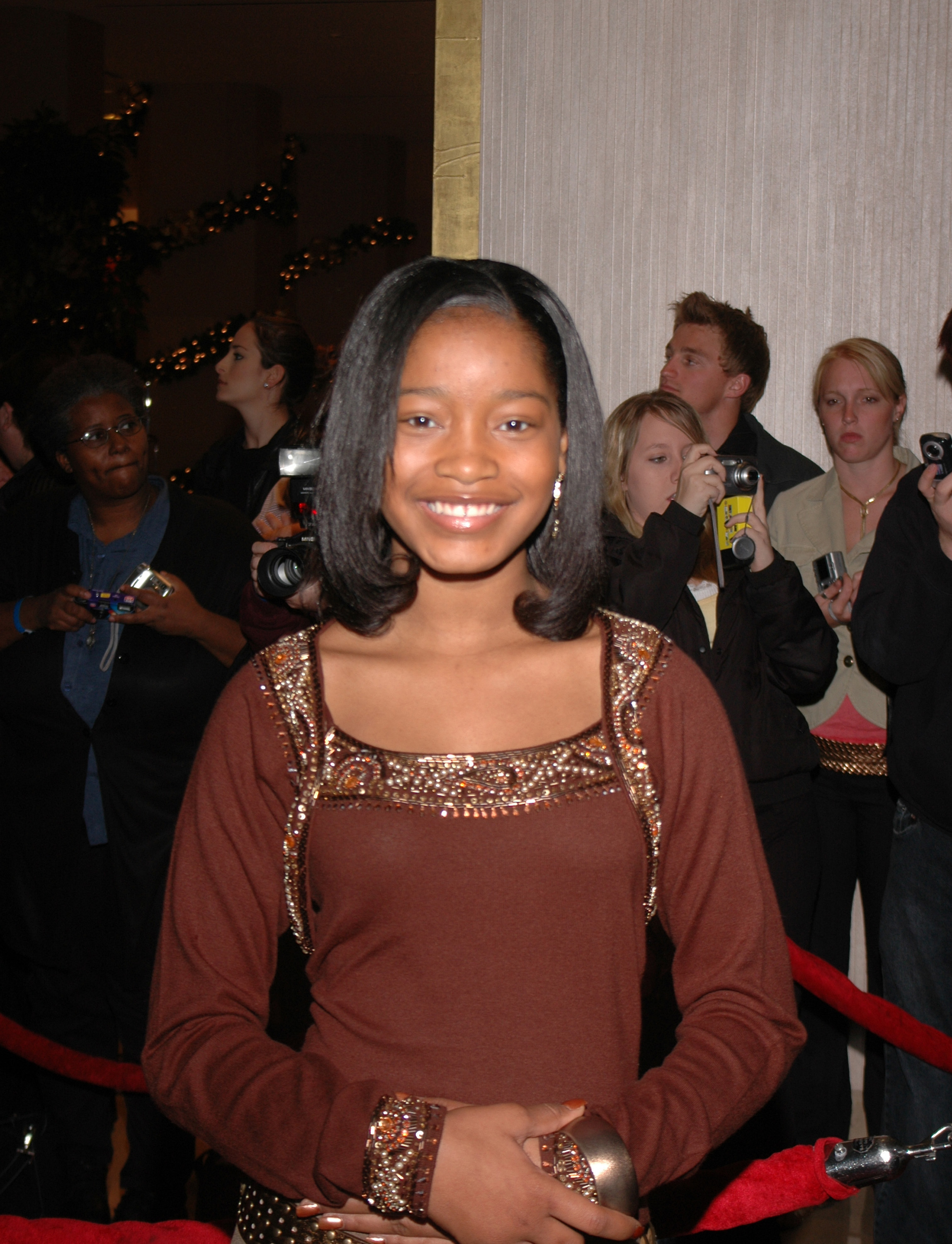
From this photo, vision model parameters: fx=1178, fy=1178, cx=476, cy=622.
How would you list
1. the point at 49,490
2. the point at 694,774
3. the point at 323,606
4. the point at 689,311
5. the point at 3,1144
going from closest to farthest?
the point at 694,774
the point at 323,606
the point at 3,1144
the point at 49,490
the point at 689,311

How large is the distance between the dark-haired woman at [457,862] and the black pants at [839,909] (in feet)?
6.17

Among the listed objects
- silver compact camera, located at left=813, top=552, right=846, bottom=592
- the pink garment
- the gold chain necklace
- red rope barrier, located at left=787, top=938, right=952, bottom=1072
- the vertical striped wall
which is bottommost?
red rope barrier, located at left=787, top=938, right=952, bottom=1072

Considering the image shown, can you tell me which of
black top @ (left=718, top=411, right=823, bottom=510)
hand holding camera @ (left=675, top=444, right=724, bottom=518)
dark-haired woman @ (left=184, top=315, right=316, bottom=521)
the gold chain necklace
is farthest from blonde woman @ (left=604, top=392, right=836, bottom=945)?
dark-haired woman @ (left=184, top=315, right=316, bottom=521)

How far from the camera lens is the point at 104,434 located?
2.88 m

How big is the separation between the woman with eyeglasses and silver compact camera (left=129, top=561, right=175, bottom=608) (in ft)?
0.03

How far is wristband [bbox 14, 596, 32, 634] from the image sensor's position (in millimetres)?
2883

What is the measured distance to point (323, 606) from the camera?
1.35 meters

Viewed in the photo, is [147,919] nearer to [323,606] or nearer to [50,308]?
[323,606]

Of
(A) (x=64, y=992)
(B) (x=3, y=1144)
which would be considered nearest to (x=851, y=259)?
(A) (x=64, y=992)

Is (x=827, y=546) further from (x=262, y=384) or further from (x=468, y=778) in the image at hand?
(x=468, y=778)

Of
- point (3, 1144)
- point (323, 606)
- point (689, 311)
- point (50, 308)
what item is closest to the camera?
point (323, 606)

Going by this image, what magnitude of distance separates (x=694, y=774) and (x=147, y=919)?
1.96 meters

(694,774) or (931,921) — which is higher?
(694,774)

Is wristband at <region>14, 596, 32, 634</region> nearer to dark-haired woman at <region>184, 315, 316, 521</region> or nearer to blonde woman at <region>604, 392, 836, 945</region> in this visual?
dark-haired woman at <region>184, 315, 316, 521</region>
